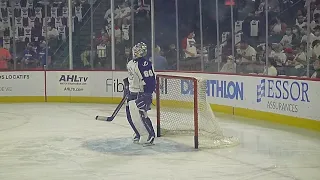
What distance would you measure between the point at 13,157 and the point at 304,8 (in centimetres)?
526

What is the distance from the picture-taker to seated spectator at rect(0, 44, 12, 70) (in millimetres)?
13375

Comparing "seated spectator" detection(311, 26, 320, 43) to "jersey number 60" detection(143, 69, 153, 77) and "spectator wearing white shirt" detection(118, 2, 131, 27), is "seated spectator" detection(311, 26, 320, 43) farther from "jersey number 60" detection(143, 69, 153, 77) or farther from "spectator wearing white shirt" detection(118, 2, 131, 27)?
"spectator wearing white shirt" detection(118, 2, 131, 27)

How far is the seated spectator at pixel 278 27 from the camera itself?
976 cm

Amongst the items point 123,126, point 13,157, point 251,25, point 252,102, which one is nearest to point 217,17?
point 251,25

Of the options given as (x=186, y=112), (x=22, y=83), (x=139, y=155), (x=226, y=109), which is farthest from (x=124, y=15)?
(x=139, y=155)

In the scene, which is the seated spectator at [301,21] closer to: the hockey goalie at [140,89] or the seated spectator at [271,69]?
the seated spectator at [271,69]


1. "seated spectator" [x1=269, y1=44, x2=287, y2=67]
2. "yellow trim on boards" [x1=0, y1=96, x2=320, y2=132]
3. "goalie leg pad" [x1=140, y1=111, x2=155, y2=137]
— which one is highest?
"seated spectator" [x1=269, y1=44, x2=287, y2=67]

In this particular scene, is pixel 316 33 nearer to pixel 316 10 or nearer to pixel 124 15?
pixel 316 10

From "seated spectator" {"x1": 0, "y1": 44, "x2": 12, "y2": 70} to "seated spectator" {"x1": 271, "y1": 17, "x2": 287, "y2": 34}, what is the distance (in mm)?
6397

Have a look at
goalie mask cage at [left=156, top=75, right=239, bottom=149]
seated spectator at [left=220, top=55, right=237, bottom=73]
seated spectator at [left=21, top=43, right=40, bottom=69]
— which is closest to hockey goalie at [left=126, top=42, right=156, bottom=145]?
goalie mask cage at [left=156, top=75, right=239, bottom=149]

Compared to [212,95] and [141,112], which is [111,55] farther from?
[141,112]

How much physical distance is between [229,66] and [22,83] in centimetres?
492

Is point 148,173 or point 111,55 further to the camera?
point 111,55

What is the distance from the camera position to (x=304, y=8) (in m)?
9.41
